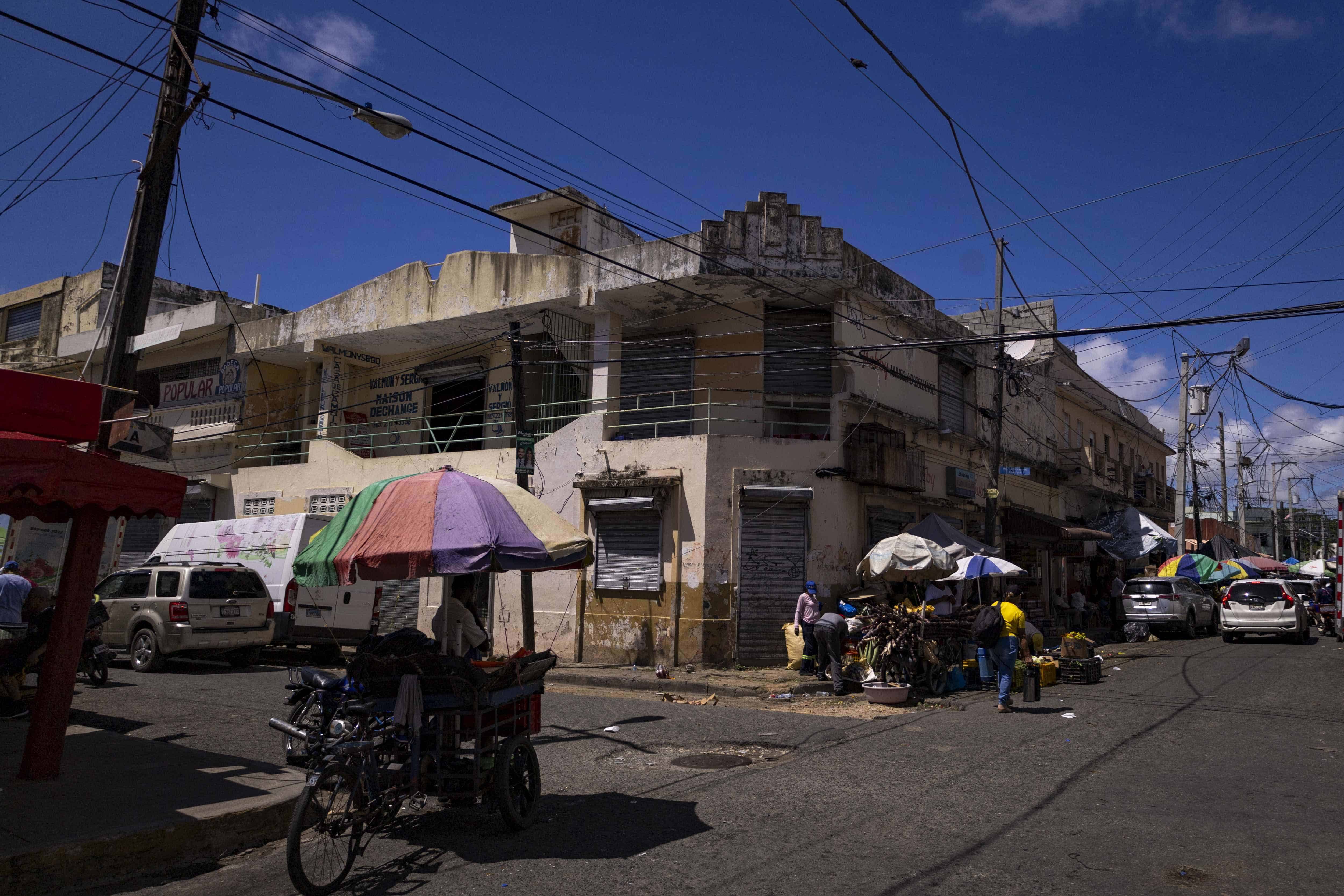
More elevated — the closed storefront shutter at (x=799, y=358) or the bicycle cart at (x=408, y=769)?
the closed storefront shutter at (x=799, y=358)

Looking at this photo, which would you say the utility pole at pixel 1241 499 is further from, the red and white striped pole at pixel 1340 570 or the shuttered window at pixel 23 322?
the shuttered window at pixel 23 322

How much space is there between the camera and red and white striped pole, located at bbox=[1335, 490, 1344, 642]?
20.2 m

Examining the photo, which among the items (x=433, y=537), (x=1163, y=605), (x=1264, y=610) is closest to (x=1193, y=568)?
(x=1163, y=605)

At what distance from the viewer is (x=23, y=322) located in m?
31.6

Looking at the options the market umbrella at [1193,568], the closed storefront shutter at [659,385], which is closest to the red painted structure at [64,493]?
the closed storefront shutter at [659,385]

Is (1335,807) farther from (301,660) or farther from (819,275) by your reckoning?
(301,660)

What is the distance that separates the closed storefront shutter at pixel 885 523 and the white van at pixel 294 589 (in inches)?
381

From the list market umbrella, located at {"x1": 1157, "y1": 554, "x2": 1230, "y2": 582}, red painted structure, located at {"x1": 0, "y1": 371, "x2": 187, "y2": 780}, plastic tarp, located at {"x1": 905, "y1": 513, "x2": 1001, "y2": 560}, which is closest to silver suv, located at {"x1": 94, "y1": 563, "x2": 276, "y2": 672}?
red painted structure, located at {"x1": 0, "y1": 371, "x2": 187, "y2": 780}

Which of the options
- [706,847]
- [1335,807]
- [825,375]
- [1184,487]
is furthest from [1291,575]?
[706,847]

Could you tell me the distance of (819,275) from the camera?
711 inches

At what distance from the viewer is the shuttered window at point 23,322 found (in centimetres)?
3106

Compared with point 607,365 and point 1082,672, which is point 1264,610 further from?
point 607,365

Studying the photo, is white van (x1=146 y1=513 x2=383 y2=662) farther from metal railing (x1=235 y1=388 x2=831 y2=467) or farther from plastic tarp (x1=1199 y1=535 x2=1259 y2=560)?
plastic tarp (x1=1199 y1=535 x2=1259 y2=560)

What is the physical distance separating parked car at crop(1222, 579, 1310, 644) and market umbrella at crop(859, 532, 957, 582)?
11041 millimetres
